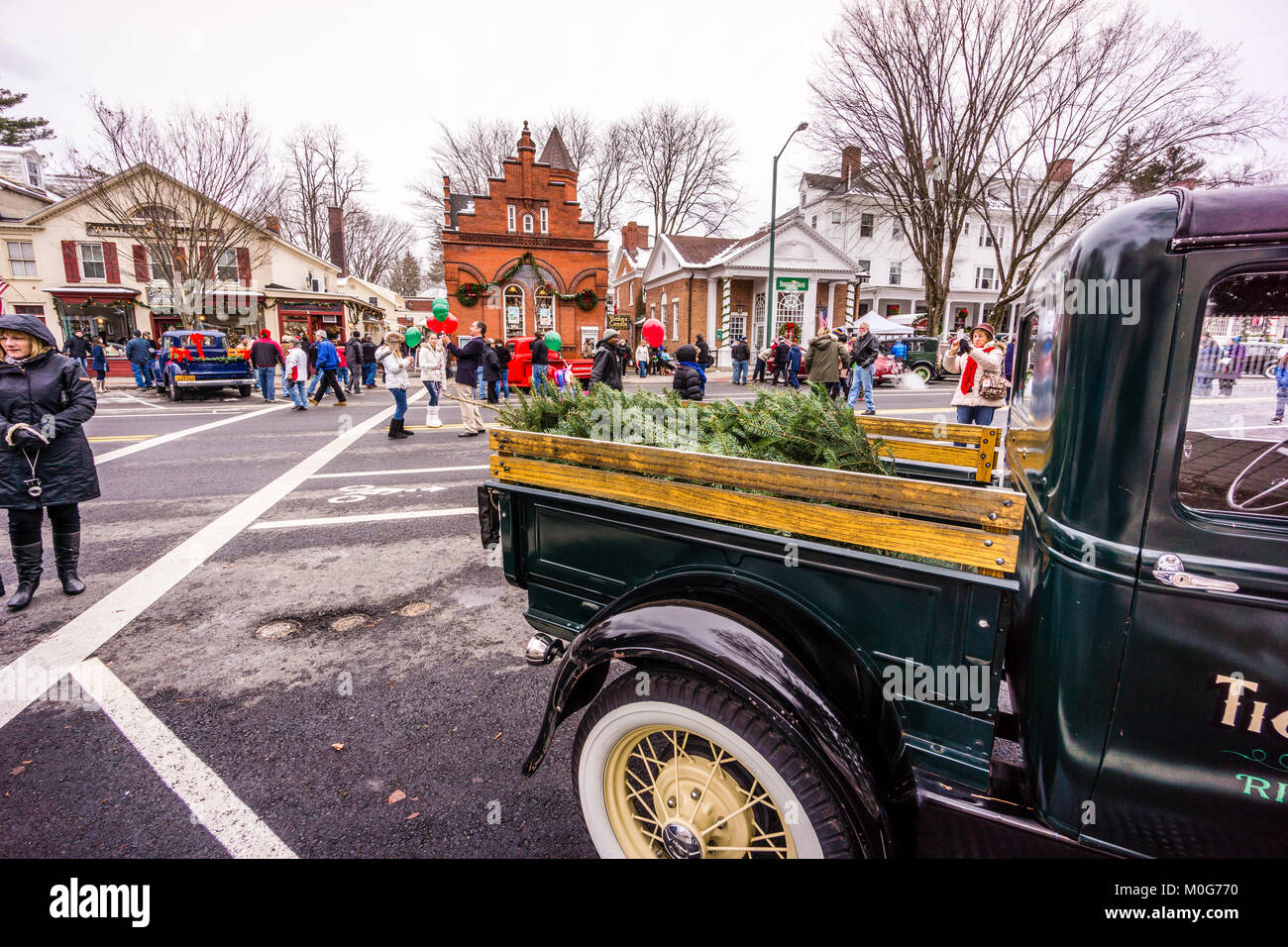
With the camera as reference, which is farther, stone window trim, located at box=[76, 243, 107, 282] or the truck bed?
stone window trim, located at box=[76, 243, 107, 282]

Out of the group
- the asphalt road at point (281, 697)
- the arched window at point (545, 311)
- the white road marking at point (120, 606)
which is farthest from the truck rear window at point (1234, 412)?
the arched window at point (545, 311)

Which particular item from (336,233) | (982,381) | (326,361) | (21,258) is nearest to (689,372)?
(982,381)

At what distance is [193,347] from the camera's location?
16.6m

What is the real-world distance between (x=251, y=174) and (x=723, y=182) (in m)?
29.2

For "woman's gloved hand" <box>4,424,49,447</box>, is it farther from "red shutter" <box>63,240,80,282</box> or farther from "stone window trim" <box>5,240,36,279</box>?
"stone window trim" <box>5,240,36,279</box>

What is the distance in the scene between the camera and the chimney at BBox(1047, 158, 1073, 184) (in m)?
21.6

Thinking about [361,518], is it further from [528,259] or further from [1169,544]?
[528,259]

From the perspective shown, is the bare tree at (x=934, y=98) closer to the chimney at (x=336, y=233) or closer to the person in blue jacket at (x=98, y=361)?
the person in blue jacket at (x=98, y=361)

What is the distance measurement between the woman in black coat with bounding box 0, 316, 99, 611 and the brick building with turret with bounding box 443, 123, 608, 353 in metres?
26.8

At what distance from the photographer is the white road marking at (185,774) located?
2.18m

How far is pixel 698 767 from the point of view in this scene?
1858 millimetres

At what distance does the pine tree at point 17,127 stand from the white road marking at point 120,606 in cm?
3814

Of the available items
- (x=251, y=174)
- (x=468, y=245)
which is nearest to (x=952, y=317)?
(x=468, y=245)

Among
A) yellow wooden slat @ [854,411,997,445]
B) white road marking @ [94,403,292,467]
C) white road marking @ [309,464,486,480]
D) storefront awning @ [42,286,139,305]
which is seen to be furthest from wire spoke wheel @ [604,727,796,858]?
storefront awning @ [42,286,139,305]
